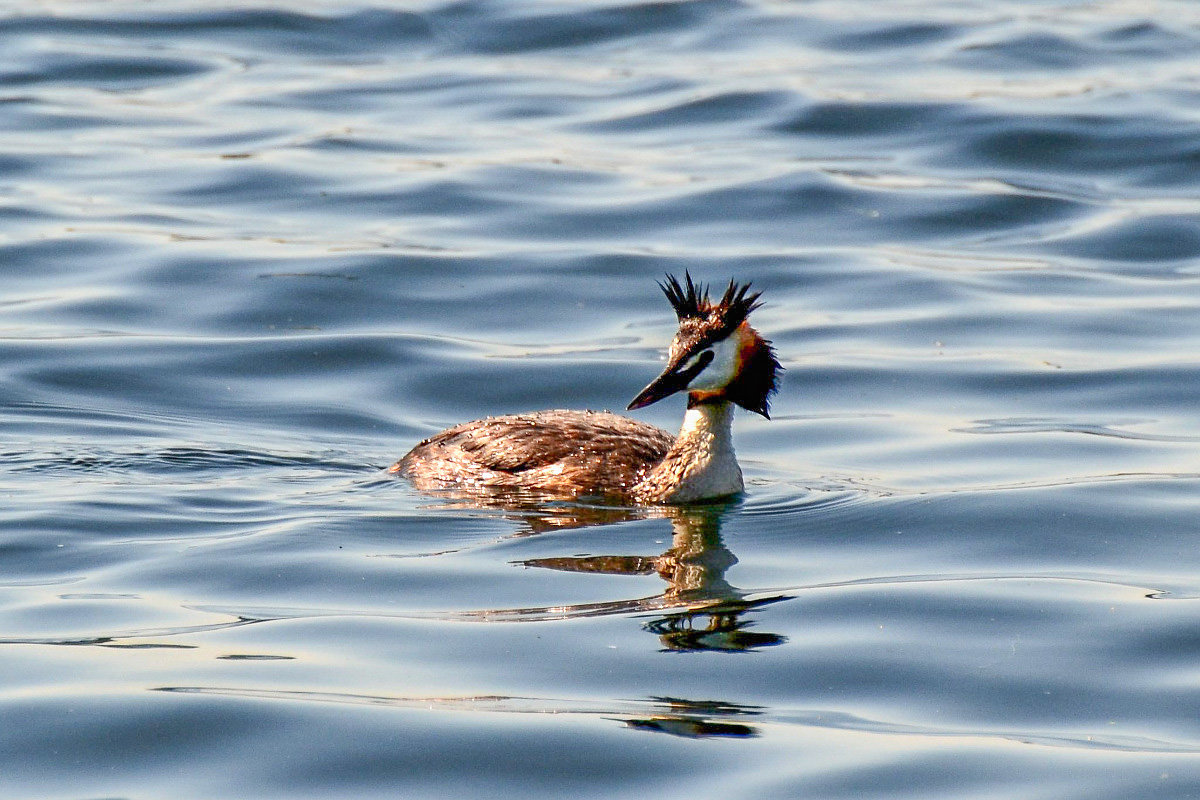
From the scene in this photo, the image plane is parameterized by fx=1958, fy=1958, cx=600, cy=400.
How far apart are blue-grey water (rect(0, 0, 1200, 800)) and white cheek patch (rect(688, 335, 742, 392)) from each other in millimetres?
754

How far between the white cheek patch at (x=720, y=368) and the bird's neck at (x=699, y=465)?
0.16 metres

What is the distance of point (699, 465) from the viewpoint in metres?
11.3

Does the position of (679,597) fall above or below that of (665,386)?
below

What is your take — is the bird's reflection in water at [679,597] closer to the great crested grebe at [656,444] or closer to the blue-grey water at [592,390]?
the blue-grey water at [592,390]

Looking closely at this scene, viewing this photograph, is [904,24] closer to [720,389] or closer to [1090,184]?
[1090,184]

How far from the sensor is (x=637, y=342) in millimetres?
15539

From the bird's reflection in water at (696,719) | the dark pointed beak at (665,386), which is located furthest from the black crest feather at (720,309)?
the bird's reflection in water at (696,719)

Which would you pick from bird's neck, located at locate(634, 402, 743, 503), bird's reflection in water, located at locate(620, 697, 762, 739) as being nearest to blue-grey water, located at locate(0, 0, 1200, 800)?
bird's reflection in water, located at locate(620, 697, 762, 739)

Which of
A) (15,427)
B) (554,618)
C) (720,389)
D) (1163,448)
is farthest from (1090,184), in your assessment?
(554,618)

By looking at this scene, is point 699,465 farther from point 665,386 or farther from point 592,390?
point 592,390

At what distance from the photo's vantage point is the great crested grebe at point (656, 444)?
11.2 meters

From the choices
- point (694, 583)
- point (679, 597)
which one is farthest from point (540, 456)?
point (679, 597)

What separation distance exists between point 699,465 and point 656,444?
0.67 meters

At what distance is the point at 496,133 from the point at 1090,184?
22.3 ft
